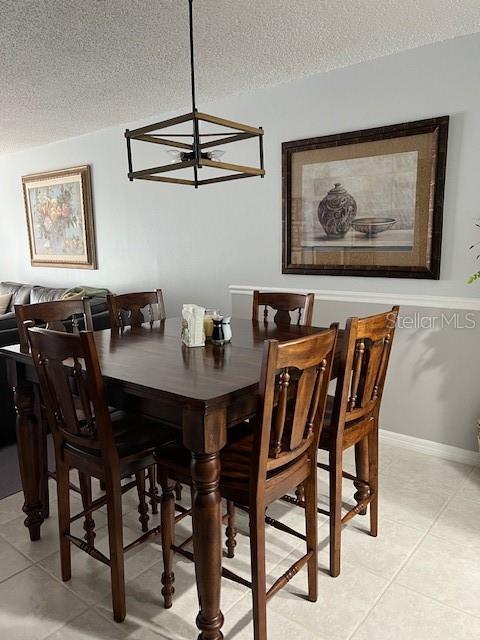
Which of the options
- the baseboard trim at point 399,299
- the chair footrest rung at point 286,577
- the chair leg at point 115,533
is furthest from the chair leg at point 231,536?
the baseboard trim at point 399,299

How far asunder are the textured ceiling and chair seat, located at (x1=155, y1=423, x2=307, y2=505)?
2019 mm

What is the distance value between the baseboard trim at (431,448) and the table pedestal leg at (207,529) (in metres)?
1.97

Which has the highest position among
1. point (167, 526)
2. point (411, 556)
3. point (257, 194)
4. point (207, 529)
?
point (257, 194)

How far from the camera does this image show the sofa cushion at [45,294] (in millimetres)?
4871

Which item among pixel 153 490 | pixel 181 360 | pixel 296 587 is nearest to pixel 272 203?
pixel 181 360

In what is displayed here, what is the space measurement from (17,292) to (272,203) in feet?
11.4

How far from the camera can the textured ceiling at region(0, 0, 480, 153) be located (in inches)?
89.1

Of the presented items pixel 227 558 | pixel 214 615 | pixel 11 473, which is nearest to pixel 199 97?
pixel 11 473

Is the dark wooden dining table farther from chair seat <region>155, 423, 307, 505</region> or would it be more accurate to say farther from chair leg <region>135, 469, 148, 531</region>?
chair leg <region>135, 469, 148, 531</region>

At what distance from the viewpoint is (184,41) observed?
2617 mm

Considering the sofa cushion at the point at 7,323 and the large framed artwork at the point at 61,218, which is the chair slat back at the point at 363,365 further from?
the large framed artwork at the point at 61,218

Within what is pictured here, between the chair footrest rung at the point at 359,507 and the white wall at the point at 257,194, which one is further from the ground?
the white wall at the point at 257,194

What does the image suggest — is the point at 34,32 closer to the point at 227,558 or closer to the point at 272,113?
the point at 272,113

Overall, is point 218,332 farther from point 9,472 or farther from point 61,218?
point 61,218
